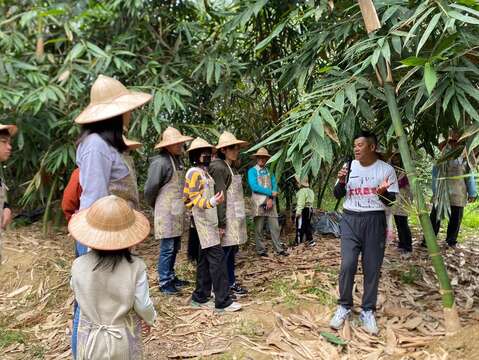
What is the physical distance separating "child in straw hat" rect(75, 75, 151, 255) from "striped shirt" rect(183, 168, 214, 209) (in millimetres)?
1124

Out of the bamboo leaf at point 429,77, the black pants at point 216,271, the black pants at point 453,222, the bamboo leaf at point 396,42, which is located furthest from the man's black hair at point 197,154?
the black pants at point 453,222

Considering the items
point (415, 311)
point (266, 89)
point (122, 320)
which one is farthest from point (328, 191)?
point (122, 320)

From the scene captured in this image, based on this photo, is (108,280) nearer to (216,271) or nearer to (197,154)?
(216,271)

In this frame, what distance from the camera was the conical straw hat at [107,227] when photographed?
6.39 ft

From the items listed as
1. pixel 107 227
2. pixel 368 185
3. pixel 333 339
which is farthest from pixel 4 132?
pixel 333 339

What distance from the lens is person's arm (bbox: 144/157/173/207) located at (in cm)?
398

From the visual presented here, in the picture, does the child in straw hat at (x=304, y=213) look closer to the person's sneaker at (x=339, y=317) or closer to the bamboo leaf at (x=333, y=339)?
the person's sneaker at (x=339, y=317)

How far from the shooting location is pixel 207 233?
3.62m

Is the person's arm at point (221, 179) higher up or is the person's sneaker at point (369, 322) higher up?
the person's arm at point (221, 179)

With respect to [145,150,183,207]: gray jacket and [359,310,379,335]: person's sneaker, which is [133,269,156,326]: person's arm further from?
Answer: [145,150,183,207]: gray jacket

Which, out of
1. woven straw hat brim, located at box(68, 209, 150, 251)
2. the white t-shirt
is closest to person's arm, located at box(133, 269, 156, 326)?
woven straw hat brim, located at box(68, 209, 150, 251)

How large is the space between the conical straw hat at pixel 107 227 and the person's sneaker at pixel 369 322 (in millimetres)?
1931

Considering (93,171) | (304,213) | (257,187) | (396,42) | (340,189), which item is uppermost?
(396,42)

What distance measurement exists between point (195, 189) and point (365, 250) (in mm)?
1357
